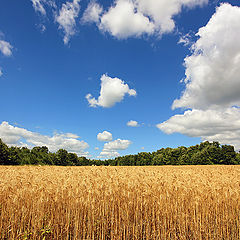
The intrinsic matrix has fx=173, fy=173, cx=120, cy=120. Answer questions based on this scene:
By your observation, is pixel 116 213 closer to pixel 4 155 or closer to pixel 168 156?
pixel 4 155

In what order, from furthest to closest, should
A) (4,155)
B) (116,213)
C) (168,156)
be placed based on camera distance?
1. (168,156)
2. (4,155)
3. (116,213)

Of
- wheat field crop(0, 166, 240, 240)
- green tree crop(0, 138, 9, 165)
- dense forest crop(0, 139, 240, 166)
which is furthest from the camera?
dense forest crop(0, 139, 240, 166)

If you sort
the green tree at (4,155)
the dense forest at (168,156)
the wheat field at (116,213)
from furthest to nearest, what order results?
1. the dense forest at (168,156)
2. the green tree at (4,155)
3. the wheat field at (116,213)

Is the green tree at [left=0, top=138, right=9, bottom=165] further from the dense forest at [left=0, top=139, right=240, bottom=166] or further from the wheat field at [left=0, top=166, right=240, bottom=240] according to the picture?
the wheat field at [left=0, top=166, right=240, bottom=240]

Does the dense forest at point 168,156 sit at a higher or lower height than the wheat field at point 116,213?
higher

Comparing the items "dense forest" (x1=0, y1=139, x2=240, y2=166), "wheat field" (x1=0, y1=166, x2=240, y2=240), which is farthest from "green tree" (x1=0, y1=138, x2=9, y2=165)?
"wheat field" (x1=0, y1=166, x2=240, y2=240)

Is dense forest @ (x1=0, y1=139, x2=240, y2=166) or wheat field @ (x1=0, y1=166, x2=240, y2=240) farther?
dense forest @ (x1=0, y1=139, x2=240, y2=166)

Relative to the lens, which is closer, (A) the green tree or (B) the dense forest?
(A) the green tree

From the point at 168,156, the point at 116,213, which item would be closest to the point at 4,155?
the point at 116,213

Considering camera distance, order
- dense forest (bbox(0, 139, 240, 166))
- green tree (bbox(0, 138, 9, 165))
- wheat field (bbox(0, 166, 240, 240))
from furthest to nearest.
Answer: dense forest (bbox(0, 139, 240, 166)) < green tree (bbox(0, 138, 9, 165)) < wheat field (bbox(0, 166, 240, 240))

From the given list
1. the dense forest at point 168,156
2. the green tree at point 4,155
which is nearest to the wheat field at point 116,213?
the dense forest at point 168,156

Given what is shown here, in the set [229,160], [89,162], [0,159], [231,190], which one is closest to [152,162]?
[229,160]

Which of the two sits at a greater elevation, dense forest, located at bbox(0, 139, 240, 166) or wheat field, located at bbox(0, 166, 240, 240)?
dense forest, located at bbox(0, 139, 240, 166)

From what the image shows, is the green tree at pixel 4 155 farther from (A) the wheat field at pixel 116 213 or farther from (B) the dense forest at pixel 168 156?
(A) the wheat field at pixel 116 213
